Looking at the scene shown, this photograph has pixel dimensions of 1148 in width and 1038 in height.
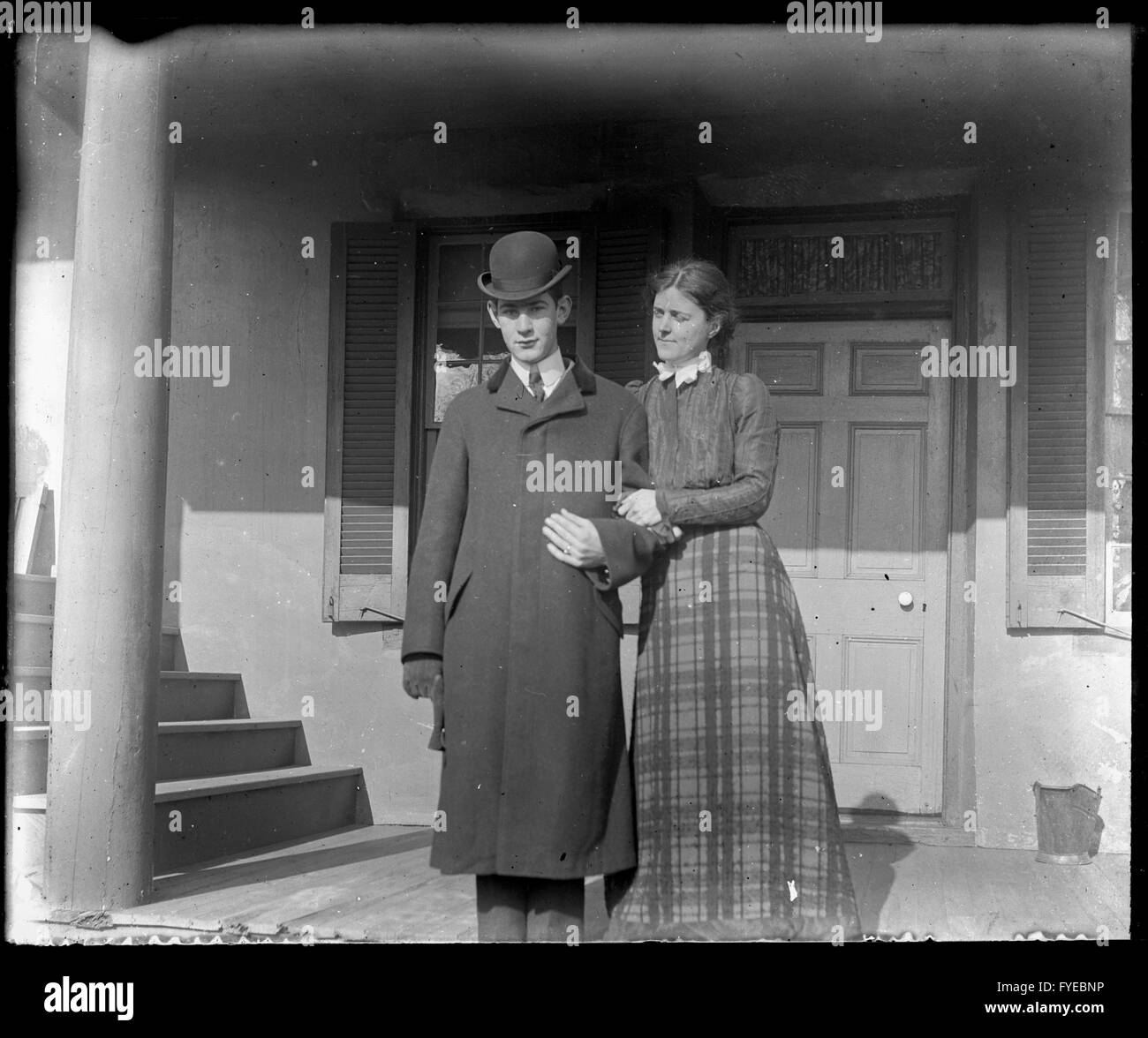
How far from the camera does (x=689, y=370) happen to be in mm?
4082

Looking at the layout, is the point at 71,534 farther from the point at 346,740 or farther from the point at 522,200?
the point at 522,200

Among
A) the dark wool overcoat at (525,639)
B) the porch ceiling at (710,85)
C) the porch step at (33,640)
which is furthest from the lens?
the porch step at (33,640)

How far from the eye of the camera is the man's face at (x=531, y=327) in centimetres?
396

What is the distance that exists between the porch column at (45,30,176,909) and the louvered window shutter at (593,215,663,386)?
206 centimetres

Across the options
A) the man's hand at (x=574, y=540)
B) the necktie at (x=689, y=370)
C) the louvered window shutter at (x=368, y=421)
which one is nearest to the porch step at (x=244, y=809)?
the louvered window shutter at (x=368, y=421)

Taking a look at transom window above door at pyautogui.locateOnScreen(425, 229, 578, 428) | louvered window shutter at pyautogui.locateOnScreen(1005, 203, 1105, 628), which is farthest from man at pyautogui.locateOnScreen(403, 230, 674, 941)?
louvered window shutter at pyautogui.locateOnScreen(1005, 203, 1105, 628)

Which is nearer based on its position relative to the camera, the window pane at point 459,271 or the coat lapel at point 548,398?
the coat lapel at point 548,398

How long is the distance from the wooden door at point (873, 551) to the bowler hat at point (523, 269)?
8.24ft

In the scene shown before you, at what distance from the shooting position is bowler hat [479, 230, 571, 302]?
12.8 ft

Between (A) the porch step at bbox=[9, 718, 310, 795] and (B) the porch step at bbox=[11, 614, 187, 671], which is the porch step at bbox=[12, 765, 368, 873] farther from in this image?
(B) the porch step at bbox=[11, 614, 187, 671]

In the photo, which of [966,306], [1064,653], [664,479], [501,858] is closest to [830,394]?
[966,306]

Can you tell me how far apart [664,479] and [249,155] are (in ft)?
10.5

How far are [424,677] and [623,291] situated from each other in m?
2.92

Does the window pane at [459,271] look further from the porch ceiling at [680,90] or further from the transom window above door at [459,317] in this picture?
the porch ceiling at [680,90]
